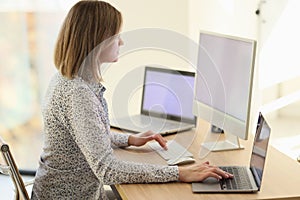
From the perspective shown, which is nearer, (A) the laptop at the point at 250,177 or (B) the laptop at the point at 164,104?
(A) the laptop at the point at 250,177

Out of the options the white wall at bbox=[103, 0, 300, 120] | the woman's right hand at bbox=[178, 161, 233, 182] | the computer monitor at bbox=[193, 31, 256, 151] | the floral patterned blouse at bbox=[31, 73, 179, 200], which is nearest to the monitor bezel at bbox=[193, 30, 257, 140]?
the computer monitor at bbox=[193, 31, 256, 151]

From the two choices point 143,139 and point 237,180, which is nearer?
point 237,180

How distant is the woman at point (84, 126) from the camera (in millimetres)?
1551

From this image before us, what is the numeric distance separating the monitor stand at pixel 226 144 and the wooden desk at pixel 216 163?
3 centimetres

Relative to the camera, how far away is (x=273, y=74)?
375cm

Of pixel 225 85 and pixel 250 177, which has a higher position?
pixel 225 85

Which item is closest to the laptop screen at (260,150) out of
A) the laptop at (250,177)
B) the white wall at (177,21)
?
the laptop at (250,177)

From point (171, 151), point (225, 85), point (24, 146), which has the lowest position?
point (24, 146)

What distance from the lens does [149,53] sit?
10.8 ft

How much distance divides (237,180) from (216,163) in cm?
19

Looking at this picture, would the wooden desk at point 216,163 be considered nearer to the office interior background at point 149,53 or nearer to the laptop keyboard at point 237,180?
the laptop keyboard at point 237,180

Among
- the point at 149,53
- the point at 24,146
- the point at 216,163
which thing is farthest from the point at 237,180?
the point at 24,146

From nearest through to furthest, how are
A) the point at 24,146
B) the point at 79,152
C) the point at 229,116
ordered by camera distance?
the point at 79,152 → the point at 229,116 → the point at 24,146

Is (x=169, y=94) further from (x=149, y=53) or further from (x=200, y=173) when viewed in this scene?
(x=149, y=53)
